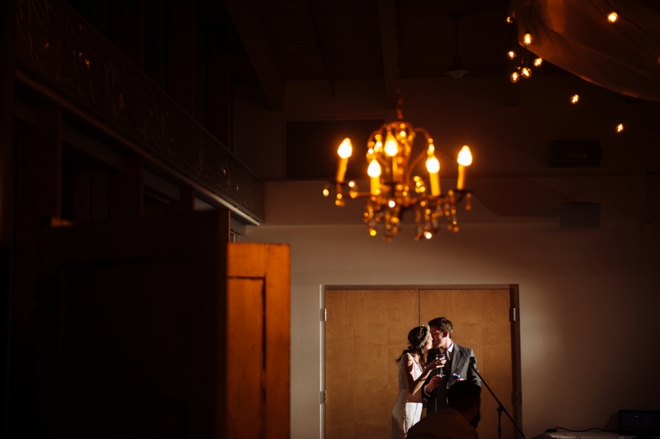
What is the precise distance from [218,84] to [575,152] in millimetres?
3966

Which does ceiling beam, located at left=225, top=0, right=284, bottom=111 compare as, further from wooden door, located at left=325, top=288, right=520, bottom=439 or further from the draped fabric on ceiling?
the draped fabric on ceiling

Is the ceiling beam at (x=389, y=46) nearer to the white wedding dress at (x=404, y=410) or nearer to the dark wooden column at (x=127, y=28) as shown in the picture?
the dark wooden column at (x=127, y=28)

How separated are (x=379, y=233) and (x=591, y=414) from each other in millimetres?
3010

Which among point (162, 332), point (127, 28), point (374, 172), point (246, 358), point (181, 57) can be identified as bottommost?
point (246, 358)

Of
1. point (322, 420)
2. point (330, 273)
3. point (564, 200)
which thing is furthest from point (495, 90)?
point (322, 420)

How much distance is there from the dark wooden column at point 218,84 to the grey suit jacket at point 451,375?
3.04 meters

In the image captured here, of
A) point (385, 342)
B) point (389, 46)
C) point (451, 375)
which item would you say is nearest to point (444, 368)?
point (451, 375)

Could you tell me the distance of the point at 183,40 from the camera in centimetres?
575

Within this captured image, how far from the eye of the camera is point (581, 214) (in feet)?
24.4

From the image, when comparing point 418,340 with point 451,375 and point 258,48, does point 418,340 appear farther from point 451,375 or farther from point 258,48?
point 258,48

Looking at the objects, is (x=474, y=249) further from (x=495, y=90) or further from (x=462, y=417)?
(x=462, y=417)

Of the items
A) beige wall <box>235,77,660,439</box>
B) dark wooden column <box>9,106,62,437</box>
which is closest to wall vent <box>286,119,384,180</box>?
beige wall <box>235,77,660,439</box>

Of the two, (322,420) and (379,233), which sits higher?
(379,233)

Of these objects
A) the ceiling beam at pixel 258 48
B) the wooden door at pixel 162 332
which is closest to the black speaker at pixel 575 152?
the ceiling beam at pixel 258 48
